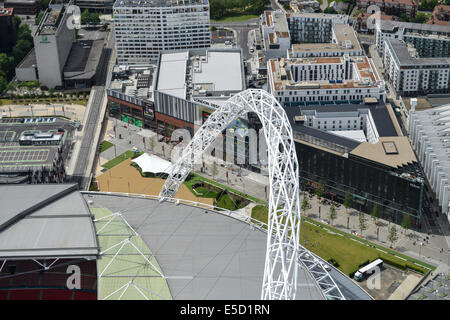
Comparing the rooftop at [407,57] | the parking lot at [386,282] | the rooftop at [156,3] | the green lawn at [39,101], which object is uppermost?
the rooftop at [156,3]

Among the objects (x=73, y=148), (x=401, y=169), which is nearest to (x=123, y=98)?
(x=73, y=148)

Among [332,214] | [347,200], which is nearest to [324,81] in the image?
[347,200]

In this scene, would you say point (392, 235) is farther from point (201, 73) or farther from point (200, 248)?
point (201, 73)

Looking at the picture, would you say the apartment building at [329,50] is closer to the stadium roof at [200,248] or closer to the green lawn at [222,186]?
the green lawn at [222,186]

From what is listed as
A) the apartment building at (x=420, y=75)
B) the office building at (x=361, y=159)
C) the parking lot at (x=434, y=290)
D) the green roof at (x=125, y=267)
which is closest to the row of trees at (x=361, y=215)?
the office building at (x=361, y=159)

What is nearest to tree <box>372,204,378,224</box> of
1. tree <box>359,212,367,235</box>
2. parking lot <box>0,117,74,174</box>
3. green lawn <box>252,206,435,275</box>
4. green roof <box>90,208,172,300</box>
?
tree <box>359,212,367,235</box>

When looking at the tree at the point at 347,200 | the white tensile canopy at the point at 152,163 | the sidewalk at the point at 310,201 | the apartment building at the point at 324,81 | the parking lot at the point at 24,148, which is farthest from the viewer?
the apartment building at the point at 324,81
